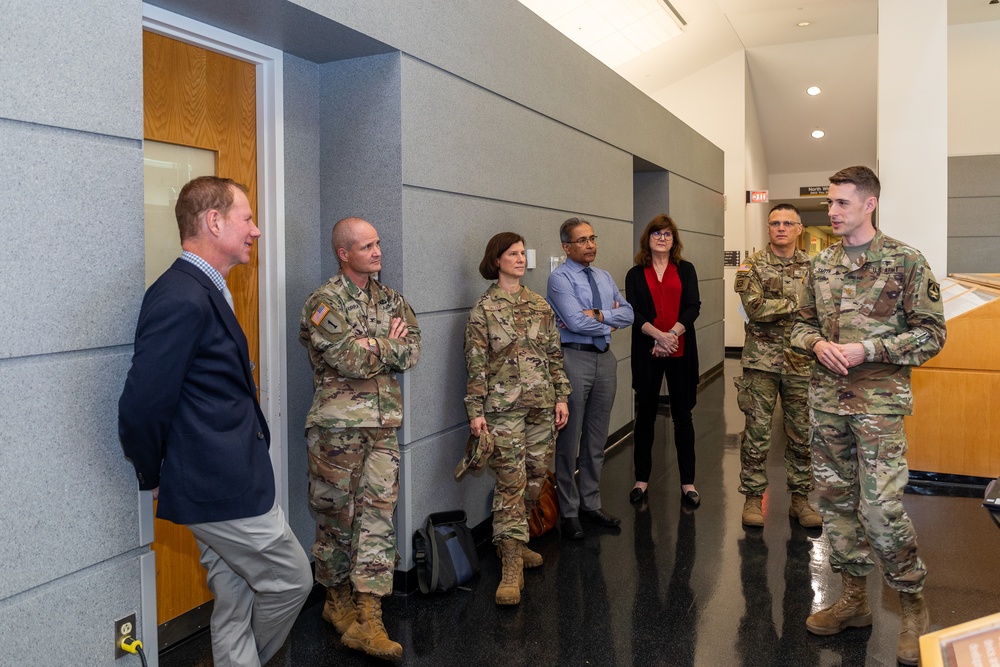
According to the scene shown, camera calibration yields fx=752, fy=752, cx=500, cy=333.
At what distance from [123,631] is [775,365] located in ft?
11.0

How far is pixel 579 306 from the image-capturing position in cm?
407

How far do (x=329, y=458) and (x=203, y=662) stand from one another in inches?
34.2

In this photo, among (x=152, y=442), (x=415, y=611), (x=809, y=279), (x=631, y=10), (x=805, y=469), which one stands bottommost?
(x=415, y=611)

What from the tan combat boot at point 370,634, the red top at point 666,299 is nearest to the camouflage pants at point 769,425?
the red top at point 666,299

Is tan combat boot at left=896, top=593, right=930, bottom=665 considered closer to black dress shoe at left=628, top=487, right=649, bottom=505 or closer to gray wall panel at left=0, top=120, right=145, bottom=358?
black dress shoe at left=628, top=487, right=649, bottom=505

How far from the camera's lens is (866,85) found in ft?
42.6

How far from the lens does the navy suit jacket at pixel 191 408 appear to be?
6.39 ft

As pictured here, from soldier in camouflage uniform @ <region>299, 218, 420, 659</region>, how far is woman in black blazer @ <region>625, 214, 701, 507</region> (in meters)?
1.99

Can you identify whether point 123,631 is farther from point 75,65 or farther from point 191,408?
point 75,65

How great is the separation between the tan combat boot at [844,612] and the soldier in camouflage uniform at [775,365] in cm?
123

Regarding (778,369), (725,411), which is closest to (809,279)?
(778,369)

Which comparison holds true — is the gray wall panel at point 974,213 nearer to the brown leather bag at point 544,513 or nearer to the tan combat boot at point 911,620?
the brown leather bag at point 544,513

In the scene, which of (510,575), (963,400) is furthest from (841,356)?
(963,400)

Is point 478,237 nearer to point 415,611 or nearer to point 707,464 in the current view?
point 415,611
